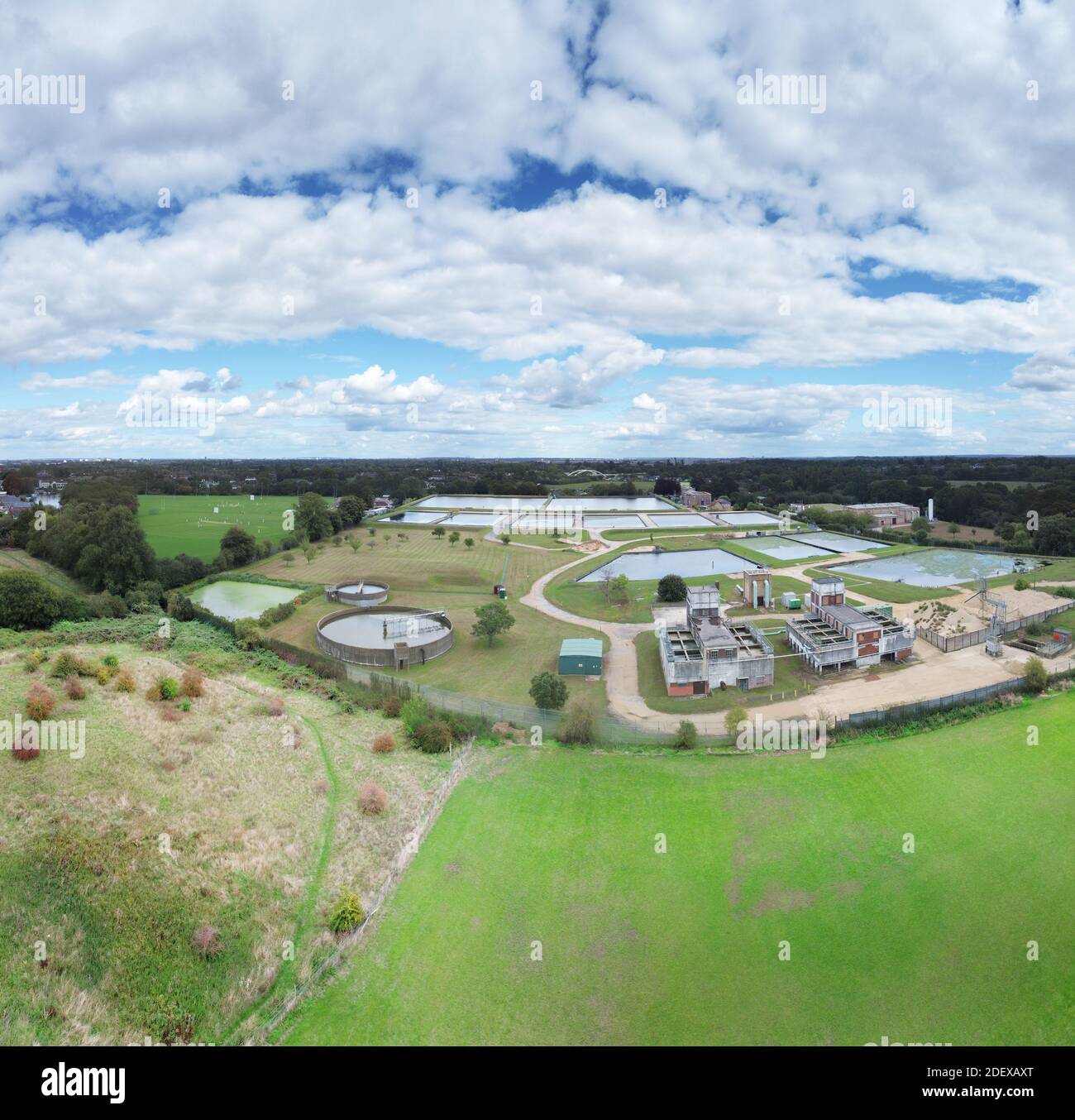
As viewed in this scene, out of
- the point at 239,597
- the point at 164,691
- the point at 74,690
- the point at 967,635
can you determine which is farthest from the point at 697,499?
the point at 74,690

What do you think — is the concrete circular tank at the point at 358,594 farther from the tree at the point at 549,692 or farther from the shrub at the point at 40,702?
the shrub at the point at 40,702

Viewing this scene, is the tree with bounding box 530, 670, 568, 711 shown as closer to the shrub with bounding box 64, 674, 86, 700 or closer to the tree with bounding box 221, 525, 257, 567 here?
the shrub with bounding box 64, 674, 86, 700

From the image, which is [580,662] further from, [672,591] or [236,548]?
[236,548]

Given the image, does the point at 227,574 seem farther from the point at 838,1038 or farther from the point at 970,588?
the point at 970,588

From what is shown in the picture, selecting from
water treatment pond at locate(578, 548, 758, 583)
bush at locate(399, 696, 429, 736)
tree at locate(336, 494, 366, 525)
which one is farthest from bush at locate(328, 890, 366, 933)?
tree at locate(336, 494, 366, 525)

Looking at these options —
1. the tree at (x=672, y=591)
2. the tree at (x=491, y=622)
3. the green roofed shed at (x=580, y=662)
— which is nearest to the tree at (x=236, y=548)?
the tree at (x=491, y=622)

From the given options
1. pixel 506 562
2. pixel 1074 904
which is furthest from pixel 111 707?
pixel 506 562
